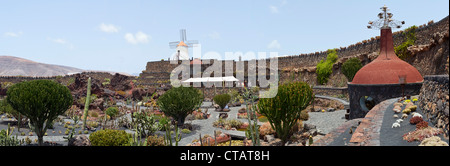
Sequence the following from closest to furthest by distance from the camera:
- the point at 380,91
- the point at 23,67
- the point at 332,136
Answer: the point at 332,136
the point at 380,91
the point at 23,67

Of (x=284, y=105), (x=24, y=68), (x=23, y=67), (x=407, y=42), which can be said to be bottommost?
(x=284, y=105)

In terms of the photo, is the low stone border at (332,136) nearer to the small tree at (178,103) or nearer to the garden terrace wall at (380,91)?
the garden terrace wall at (380,91)

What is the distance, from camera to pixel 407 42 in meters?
21.7

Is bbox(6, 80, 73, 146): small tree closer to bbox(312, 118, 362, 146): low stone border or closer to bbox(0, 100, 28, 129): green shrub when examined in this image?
bbox(0, 100, 28, 129): green shrub

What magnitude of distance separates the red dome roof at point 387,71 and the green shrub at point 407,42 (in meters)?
8.44

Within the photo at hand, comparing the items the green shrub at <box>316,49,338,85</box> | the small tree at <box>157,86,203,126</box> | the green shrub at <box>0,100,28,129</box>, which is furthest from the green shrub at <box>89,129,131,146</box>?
the green shrub at <box>316,49,338,85</box>

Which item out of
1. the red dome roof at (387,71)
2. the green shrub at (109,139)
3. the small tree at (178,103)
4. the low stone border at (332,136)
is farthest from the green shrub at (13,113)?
the red dome roof at (387,71)

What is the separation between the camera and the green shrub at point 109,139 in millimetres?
10225

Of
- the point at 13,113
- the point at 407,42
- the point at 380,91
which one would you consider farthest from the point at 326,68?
the point at 13,113

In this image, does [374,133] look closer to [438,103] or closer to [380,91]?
[438,103]

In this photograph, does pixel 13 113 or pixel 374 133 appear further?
pixel 13 113

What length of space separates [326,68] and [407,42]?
11.8 metres

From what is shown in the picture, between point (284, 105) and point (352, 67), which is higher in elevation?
point (352, 67)
